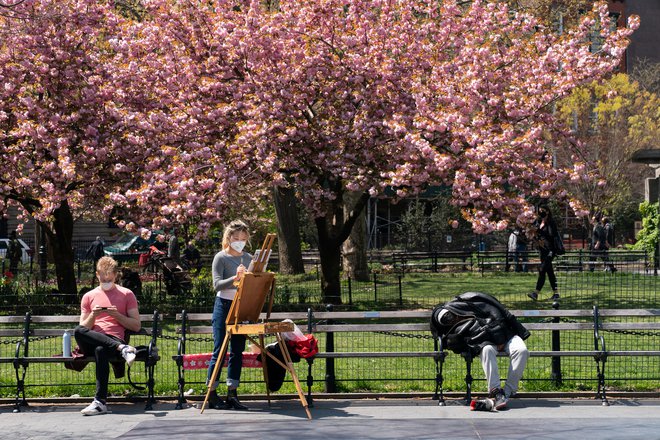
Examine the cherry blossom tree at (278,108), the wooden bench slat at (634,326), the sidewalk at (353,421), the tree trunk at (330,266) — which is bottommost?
the sidewalk at (353,421)

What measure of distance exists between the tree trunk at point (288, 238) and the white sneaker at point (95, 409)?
2136 cm

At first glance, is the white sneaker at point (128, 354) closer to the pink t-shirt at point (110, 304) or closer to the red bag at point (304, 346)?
the pink t-shirt at point (110, 304)

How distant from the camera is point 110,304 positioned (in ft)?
34.3

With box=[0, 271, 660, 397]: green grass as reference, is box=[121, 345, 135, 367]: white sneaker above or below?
above

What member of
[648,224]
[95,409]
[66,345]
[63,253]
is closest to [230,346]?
[95,409]

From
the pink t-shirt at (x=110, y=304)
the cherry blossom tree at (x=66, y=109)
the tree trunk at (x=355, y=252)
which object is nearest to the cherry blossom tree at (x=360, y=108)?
the cherry blossom tree at (x=66, y=109)

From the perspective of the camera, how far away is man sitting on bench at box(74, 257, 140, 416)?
10188 millimetres

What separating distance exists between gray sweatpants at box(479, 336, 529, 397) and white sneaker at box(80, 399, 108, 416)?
385 centimetres

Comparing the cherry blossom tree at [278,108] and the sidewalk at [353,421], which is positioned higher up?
the cherry blossom tree at [278,108]

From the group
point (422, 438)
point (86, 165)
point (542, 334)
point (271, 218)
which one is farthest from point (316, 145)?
point (271, 218)

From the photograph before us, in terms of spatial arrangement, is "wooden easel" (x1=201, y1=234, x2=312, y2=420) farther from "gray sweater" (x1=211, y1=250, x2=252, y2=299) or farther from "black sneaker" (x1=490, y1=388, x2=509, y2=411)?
"black sneaker" (x1=490, y1=388, x2=509, y2=411)

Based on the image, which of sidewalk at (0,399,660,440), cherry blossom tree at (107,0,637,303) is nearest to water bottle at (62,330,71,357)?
sidewalk at (0,399,660,440)

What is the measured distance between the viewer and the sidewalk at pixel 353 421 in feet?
29.2

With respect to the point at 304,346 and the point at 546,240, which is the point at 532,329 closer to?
the point at 304,346
